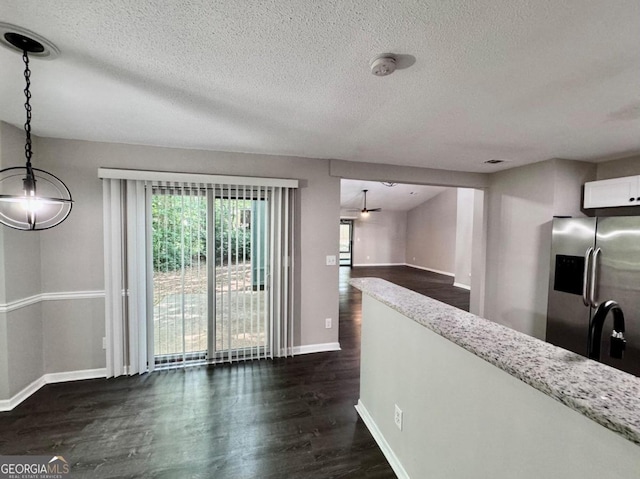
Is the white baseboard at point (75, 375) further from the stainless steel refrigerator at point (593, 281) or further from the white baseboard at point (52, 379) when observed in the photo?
the stainless steel refrigerator at point (593, 281)

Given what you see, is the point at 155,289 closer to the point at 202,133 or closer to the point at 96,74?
the point at 202,133

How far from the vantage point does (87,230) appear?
2732mm

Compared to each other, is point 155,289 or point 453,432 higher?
point 155,289

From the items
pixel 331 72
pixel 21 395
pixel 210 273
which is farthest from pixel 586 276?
pixel 21 395

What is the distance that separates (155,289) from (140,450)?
1493 mm

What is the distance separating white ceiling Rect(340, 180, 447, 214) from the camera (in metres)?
8.80

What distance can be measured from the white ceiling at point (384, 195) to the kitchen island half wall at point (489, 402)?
22.7 ft

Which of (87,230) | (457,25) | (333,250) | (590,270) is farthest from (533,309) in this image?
(87,230)

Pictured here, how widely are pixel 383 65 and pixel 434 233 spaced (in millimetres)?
9892

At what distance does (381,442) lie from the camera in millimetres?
1896

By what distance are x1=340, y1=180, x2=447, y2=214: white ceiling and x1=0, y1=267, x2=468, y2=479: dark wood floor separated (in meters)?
6.44

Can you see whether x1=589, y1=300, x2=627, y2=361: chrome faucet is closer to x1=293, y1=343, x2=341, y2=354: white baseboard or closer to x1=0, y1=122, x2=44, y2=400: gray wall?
x1=293, y1=343, x2=341, y2=354: white baseboard

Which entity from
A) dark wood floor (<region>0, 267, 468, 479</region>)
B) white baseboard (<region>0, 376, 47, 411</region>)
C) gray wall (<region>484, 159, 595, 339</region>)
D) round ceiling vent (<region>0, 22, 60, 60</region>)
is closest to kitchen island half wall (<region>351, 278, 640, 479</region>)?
dark wood floor (<region>0, 267, 468, 479</region>)

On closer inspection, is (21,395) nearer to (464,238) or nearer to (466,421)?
(466,421)
